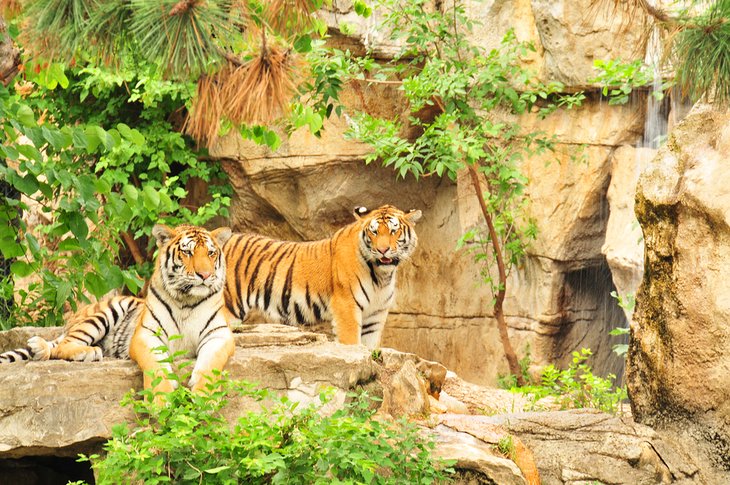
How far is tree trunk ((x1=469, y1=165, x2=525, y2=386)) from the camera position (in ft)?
29.2

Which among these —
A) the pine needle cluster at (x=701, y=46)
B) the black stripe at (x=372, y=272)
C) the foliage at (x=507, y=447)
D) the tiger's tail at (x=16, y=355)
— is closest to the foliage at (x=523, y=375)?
the black stripe at (x=372, y=272)

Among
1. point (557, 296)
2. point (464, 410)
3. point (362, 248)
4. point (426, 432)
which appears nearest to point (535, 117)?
point (557, 296)

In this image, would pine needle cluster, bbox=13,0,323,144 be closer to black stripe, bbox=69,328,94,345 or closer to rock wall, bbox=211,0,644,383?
black stripe, bbox=69,328,94,345

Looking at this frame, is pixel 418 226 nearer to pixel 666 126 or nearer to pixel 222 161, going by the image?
pixel 222 161

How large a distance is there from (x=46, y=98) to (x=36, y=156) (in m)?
5.98

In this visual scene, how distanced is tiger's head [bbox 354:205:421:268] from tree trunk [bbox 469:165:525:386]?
1.20 metres

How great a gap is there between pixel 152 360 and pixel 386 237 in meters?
2.83

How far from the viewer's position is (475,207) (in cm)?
996

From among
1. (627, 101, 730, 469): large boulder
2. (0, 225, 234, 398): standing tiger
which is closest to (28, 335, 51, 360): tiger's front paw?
(0, 225, 234, 398): standing tiger

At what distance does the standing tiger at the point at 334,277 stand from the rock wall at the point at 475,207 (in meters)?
1.63

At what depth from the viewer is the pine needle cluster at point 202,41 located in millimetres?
4234

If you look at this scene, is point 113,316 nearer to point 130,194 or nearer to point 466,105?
point 130,194

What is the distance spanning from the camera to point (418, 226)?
35.4 ft

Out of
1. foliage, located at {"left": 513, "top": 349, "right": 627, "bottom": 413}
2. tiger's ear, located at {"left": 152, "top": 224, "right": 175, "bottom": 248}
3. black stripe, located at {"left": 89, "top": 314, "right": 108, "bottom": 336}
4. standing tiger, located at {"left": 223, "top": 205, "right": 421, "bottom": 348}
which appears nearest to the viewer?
tiger's ear, located at {"left": 152, "top": 224, "right": 175, "bottom": 248}
